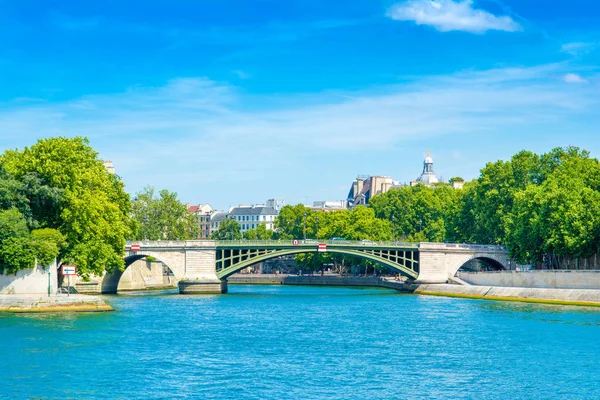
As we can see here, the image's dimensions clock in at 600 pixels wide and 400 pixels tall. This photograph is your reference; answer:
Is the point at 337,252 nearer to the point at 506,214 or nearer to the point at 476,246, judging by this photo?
the point at 476,246

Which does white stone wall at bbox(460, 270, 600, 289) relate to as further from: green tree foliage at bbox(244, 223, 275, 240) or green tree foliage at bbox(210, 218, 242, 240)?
green tree foliage at bbox(210, 218, 242, 240)

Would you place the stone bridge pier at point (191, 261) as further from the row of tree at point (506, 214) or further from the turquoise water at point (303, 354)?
the row of tree at point (506, 214)

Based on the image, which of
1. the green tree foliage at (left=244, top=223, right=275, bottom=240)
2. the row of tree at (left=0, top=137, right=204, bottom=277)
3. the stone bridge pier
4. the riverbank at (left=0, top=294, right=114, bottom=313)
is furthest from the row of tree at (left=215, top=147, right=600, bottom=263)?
the riverbank at (left=0, top=294, right=114, bottom=313)

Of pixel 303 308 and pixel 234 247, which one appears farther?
pixel 234 247

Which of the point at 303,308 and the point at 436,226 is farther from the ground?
the point at 436,226

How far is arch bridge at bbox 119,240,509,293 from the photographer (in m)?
90.8

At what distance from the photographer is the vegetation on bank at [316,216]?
62.7 meters

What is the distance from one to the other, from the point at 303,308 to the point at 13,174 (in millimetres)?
22617

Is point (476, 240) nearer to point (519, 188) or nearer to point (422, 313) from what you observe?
point (519, 188)

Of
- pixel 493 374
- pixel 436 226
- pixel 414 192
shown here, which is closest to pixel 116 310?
pixel 493 374

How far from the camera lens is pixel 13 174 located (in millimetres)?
64438

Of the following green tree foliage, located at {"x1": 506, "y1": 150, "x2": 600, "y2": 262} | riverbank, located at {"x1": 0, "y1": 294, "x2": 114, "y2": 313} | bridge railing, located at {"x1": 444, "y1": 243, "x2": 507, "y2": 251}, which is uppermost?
green tree foliage, located at {"x1": 506, "y1": 150, "x2": 600, "y2": 262}

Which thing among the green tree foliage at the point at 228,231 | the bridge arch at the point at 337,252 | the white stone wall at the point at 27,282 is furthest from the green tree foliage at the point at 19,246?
the green tree foliage at the point at 228,231

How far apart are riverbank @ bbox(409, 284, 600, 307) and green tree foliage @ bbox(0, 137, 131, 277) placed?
31.2 metres
